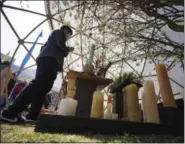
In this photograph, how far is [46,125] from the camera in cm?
193

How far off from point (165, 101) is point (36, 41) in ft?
16.4

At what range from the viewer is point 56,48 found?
117 inches

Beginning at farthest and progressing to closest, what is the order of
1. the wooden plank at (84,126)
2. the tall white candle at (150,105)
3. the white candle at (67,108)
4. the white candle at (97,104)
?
the white candle at (97,104) → the tall white candle at (150,105) → the white candle at (67,108) → the wooden plank at (84,126)

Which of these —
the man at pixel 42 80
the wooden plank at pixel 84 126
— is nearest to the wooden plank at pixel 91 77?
the man at pixel 42 80

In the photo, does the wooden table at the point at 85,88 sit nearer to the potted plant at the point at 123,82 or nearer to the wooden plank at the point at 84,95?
the wooden plank at the point at 84,95

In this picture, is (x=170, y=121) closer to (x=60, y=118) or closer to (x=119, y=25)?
(x=60, y=118)

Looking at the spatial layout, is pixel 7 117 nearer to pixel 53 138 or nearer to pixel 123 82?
pixel 53 138

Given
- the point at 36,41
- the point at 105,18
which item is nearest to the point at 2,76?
the point at 105,18

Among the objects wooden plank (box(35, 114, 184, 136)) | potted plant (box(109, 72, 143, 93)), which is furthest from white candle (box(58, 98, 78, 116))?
potted plant (box(109, 72, 143, 93))

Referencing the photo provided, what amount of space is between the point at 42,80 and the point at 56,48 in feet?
1.53

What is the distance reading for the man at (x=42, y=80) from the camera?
2518mm

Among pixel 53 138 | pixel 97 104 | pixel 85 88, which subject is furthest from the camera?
pixel 85 88

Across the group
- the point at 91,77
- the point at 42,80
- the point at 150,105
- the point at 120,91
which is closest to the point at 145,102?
the point at 150,105

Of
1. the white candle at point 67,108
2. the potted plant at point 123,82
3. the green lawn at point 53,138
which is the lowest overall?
the green lawn at point 53,138
